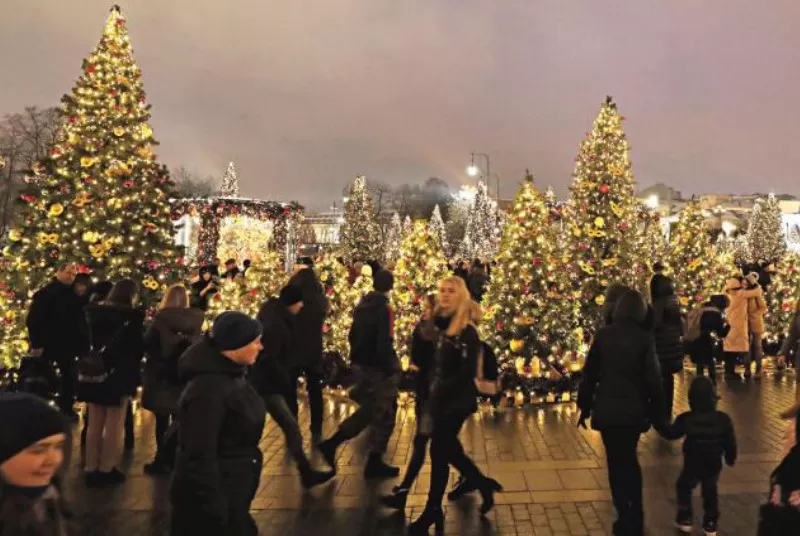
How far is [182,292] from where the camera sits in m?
6.12

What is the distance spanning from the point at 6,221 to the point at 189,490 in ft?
134

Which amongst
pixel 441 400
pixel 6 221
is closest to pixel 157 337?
pixel 441 400

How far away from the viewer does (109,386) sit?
20.0 ft

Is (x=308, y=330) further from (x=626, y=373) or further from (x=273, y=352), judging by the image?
(x=626, y=373)

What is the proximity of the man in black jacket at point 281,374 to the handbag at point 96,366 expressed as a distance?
1.47m

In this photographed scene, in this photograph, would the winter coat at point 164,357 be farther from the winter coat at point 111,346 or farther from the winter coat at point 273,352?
the winter coat at point 273,352

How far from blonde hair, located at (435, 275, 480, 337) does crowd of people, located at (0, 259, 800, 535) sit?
0.01m

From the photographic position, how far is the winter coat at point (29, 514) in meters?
1.87

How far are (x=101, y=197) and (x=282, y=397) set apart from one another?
26.9 ft

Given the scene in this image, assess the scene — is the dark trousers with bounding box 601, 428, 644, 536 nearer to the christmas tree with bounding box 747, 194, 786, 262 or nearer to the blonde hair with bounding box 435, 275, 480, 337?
the blonde hair with bounding box 435, 275, 480, 337

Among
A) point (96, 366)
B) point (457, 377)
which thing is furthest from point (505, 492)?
point (96, 366)

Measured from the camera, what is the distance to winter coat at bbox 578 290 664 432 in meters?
4.53

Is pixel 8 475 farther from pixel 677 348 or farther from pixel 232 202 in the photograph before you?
pixel 232 202

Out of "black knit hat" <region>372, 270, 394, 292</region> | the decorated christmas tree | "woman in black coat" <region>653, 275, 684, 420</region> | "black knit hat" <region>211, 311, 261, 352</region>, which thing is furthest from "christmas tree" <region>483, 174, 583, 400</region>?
"black knit hat" <region>211, 311, 261, 352</region>
